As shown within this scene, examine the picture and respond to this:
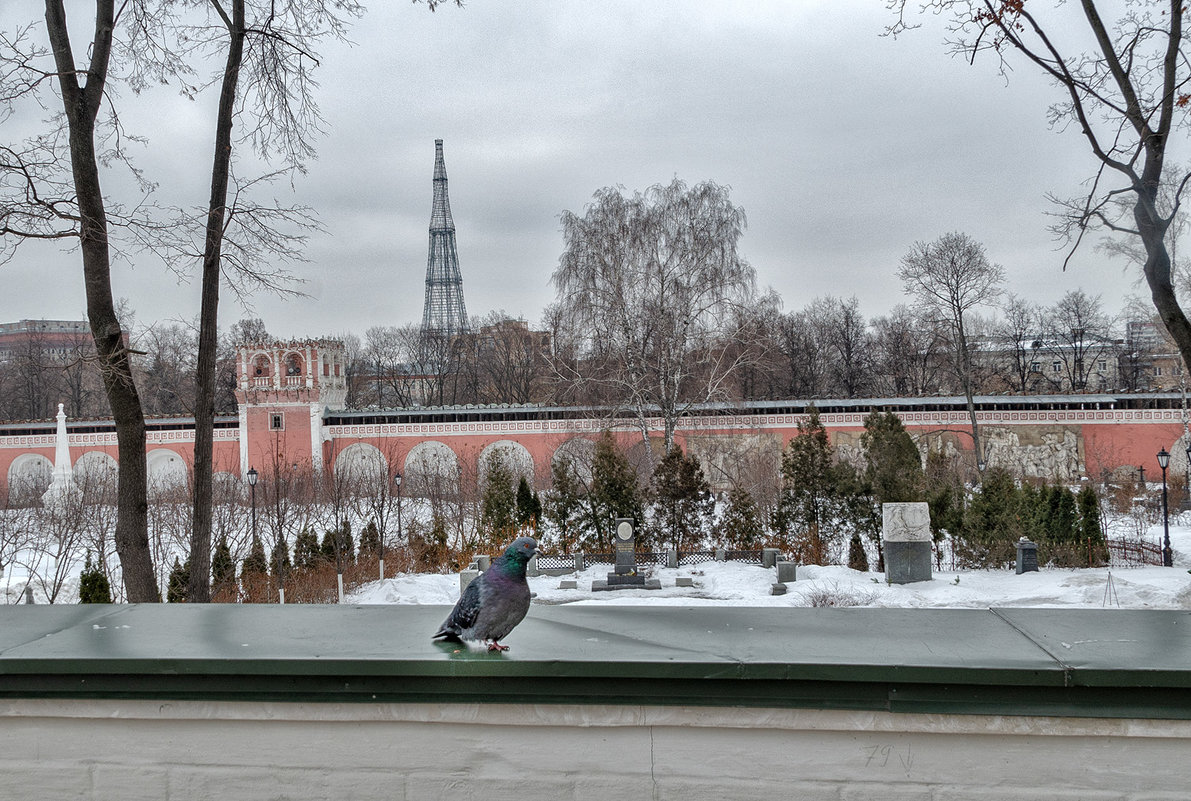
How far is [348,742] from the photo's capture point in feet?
6.04

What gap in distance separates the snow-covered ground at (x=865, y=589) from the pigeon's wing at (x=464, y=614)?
10467mm

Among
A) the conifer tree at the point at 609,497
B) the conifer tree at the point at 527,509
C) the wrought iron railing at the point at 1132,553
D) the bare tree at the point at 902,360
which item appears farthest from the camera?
the bare tree at the point at 902,360

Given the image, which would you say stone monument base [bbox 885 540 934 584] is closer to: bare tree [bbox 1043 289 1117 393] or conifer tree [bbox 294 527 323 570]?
conifer tree [bbox 294 527 323 570]

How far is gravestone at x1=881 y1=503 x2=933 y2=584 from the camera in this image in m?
15.2

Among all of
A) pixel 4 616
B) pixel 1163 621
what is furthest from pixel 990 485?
pixel 4 616

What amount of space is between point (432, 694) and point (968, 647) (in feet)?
3.66

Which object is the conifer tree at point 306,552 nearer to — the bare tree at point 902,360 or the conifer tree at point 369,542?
the conifer tree at point 369,542

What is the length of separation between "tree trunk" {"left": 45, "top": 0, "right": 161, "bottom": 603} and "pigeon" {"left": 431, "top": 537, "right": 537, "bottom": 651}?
5.53 metres

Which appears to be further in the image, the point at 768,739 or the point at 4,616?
the point at 4,616

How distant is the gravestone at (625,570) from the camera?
16.0 metres

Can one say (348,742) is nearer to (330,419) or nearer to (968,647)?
(968,647)

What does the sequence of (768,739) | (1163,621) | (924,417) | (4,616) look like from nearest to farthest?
(768,739), (1163,621), (4,616), (924,417)

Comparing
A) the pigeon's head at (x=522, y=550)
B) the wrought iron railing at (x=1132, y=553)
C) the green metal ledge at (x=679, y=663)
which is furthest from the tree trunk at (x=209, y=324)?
the wrought iron railing at (x=1132, y=553)

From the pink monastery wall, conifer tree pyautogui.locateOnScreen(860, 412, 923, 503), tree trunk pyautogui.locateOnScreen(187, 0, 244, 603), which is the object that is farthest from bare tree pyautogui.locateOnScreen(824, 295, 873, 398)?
tree trunk pyautogui.locateOnScreen(187, 0, 244, 603)
